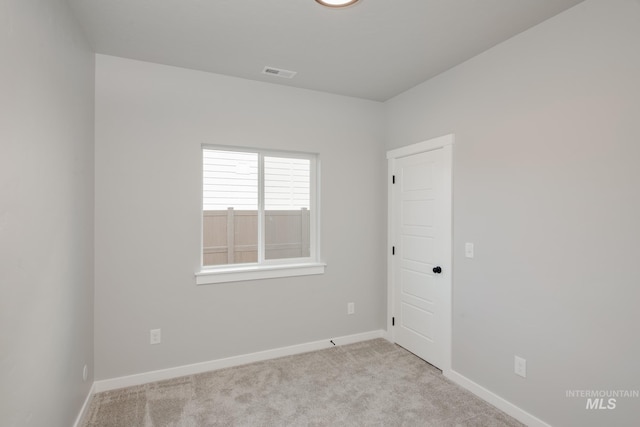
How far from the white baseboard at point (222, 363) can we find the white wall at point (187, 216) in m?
0.06

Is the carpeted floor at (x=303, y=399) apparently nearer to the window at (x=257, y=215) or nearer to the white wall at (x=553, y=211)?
the white wall at (x=553, y=211)

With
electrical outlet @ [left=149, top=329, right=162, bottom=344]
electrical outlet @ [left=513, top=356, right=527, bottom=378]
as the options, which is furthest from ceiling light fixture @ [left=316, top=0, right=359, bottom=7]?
electrical outlet @ [left=149, top=329, right=162, bottom=344]

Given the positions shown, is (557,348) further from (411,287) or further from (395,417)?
(411,287)

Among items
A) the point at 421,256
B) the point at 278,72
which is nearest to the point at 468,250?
the point at 421,256

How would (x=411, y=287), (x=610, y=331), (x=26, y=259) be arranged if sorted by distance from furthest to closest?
(x=411, y=287), (x=610, y=331), (x=26, y=259)

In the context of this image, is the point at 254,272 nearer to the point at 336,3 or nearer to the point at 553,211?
the point at 336,3

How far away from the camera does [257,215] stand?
3.31 meters

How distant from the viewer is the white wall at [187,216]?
265cm

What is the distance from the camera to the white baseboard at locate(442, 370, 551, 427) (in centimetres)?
220

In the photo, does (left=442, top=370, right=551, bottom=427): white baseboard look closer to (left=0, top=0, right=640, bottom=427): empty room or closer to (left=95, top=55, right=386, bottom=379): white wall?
(left=0, top=0, right=640, bottom=427): empty room

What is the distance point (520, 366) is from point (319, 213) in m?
2.16

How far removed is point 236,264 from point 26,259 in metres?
1.86

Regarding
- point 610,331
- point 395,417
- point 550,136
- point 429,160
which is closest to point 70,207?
point 395,417

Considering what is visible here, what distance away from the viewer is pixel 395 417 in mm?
2297
